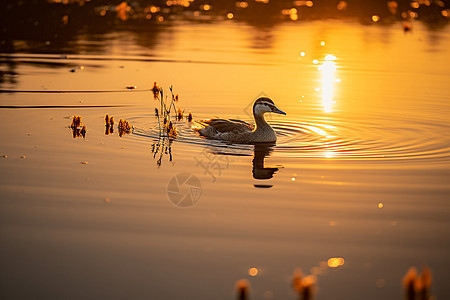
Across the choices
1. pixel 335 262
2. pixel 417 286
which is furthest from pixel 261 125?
pixel 417 286

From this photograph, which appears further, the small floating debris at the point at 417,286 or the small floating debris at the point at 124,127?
the small floating debris at the point at 124,127

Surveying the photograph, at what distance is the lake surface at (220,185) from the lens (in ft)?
24.6

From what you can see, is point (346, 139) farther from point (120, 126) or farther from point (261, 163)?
point (120, 126)

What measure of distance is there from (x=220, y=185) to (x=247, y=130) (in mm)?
3825

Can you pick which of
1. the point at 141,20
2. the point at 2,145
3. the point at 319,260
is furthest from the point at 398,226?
the point at 141,20

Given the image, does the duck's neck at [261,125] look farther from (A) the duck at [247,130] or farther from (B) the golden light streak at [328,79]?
(B) the golden light streak at [328,79]

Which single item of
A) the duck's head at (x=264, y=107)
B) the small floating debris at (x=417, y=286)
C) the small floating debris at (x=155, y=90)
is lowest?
the small floating debris at (x=417, y=286)

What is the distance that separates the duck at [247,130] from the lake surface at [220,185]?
1.10 feet

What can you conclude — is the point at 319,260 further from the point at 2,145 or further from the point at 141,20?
the point at 141,20

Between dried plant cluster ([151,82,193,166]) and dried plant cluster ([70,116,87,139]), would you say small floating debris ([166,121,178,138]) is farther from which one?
dried plant cluster ([70,116,87,139])

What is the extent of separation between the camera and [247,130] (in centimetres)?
1435

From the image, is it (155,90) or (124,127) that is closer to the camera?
(124,127)

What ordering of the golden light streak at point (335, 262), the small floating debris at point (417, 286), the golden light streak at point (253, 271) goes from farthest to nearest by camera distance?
1. the golden light streak at point (335, 262)
2. the golden light streak at point (253, 271)
3. the small floating debris at point (417, 286)

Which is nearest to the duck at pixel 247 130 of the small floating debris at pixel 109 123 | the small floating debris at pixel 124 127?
the small floating debris at pixel 124 127
